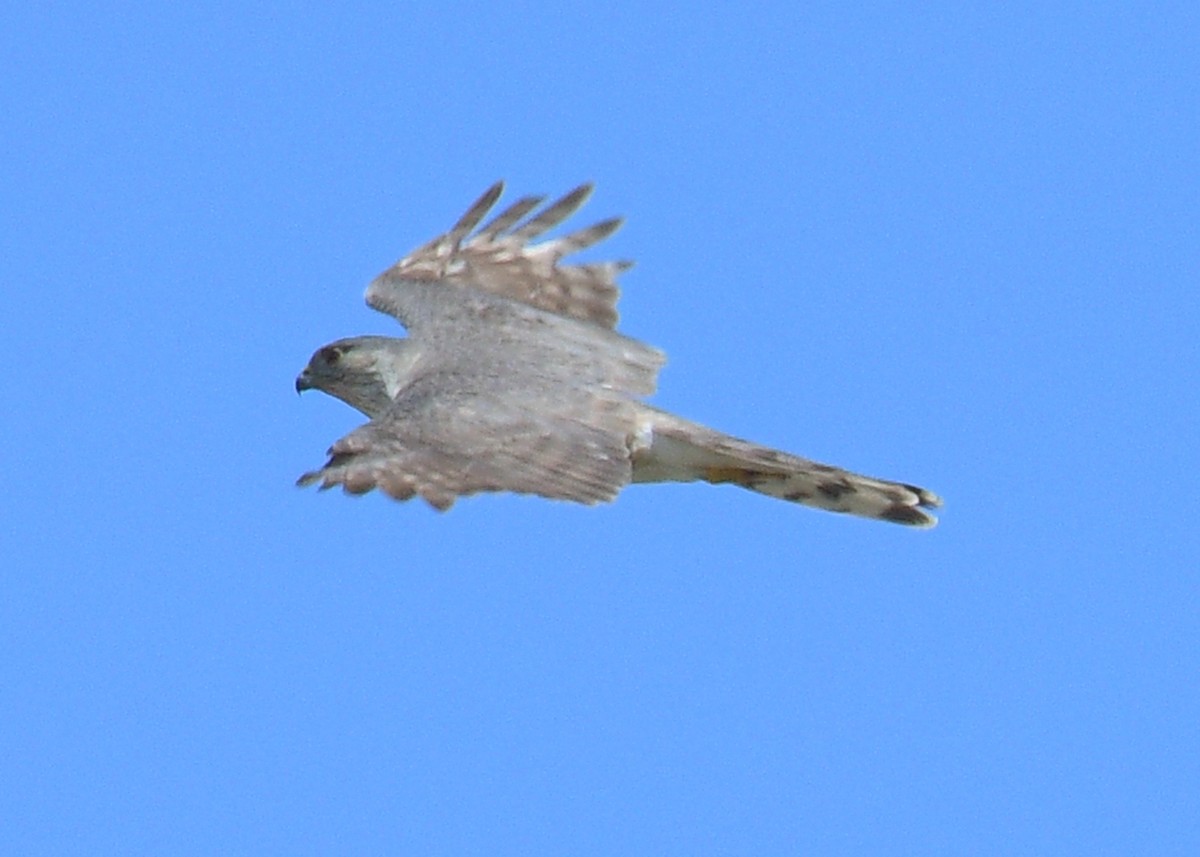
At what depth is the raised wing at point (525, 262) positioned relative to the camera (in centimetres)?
1348

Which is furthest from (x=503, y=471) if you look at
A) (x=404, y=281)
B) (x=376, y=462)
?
(x=404, y=281)

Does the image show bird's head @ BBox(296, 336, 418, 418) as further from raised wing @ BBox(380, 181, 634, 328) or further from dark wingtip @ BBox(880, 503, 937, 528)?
dark wingtip @ BBox(880, 503, 937, 528)

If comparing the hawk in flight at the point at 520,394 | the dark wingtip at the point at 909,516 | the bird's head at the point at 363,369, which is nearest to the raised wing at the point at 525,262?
the hawk in flight at the point at 520,394

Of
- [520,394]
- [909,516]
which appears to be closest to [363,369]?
[520,394]

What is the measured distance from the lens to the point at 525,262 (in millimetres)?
14008

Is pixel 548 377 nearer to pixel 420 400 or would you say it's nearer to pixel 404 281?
pixel 420 400

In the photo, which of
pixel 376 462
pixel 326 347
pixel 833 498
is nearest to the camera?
pixel 376 462

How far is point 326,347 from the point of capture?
12.8 metres

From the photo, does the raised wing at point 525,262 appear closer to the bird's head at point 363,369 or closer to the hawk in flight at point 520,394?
the hawk in flight at point 520,394

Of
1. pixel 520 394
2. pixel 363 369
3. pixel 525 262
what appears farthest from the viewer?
pixel 525 262

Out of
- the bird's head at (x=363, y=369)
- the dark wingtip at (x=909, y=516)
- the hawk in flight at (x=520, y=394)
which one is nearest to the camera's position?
the hawk in flight at (x=520, y=394)

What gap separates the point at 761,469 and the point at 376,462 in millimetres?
2147

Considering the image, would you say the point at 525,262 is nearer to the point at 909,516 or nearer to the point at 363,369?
the point at 363,369

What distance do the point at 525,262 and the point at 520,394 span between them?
2.75 m
